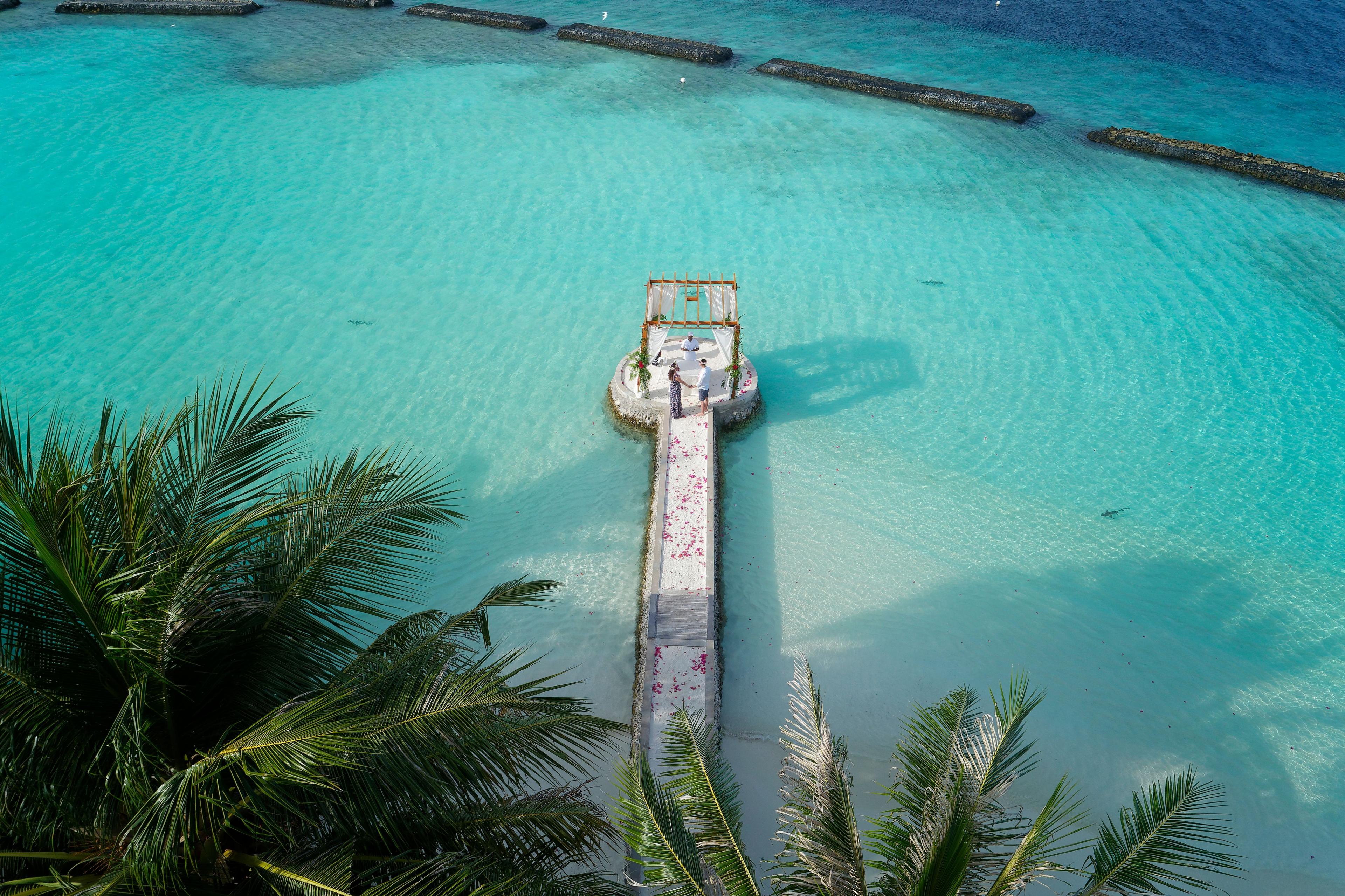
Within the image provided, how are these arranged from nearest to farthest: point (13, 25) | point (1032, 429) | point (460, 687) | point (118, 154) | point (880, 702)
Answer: point (460, 687)
point (880, 702)
point (1032, 429)
point (118, 154)
point (13, 25)

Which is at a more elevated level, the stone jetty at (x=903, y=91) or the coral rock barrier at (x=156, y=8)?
the coral rock barrier at (x=156, y=8)

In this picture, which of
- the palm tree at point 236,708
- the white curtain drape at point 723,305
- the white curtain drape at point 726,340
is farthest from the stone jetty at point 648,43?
the palm tree at point 236,708

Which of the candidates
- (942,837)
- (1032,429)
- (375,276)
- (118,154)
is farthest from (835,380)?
(118,154)

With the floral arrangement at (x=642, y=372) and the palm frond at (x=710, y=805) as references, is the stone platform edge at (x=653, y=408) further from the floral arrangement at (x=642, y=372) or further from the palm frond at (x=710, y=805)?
the palm frond at (x=710, y=805)

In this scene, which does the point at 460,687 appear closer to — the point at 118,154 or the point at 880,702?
the point at 880,702

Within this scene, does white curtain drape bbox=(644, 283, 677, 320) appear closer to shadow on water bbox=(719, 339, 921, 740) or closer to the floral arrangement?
the floral arrangement

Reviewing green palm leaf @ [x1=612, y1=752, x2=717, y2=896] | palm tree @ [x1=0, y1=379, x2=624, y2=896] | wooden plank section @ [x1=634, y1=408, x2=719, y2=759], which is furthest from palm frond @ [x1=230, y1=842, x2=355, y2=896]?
wooden plank section @ [x1=634, y1=408, x2=719, y2=759]
